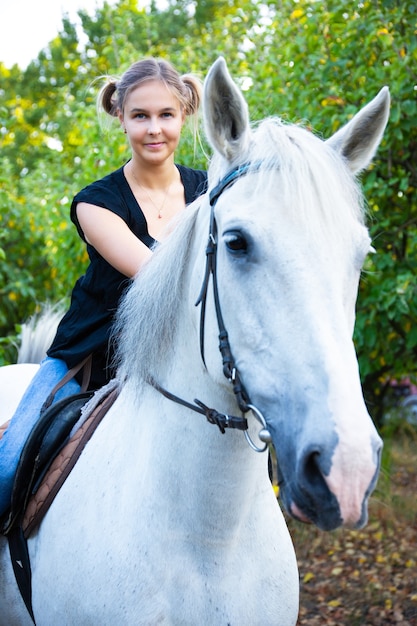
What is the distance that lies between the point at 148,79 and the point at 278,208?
121 cm

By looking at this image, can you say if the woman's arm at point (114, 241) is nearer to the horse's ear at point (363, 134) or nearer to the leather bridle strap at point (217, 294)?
the leather bridle strap at point (217, 294)

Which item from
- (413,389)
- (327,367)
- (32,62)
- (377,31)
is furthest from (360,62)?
(32,62)

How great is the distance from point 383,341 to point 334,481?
4.08 m

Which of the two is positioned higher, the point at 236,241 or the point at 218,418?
the point at 236,241

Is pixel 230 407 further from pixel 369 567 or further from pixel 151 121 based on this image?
pixel 369 567

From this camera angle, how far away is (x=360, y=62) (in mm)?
5070

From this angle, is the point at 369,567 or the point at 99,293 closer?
the point at 99,293

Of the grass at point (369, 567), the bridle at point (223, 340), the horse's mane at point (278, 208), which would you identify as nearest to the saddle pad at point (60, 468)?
the horse's mane at point (278, 208)

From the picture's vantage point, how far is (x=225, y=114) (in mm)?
1864

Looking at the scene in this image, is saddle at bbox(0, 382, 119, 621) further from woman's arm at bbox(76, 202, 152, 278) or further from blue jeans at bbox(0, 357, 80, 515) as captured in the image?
woman's arm at bbox(76, 202, 152, 278)

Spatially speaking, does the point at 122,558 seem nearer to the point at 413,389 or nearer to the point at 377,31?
the point at 377,31

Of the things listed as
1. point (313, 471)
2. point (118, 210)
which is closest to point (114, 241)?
point (118, 210)

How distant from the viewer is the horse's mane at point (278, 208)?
1666 mm

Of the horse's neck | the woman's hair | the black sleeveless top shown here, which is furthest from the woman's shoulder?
the horse's neck
